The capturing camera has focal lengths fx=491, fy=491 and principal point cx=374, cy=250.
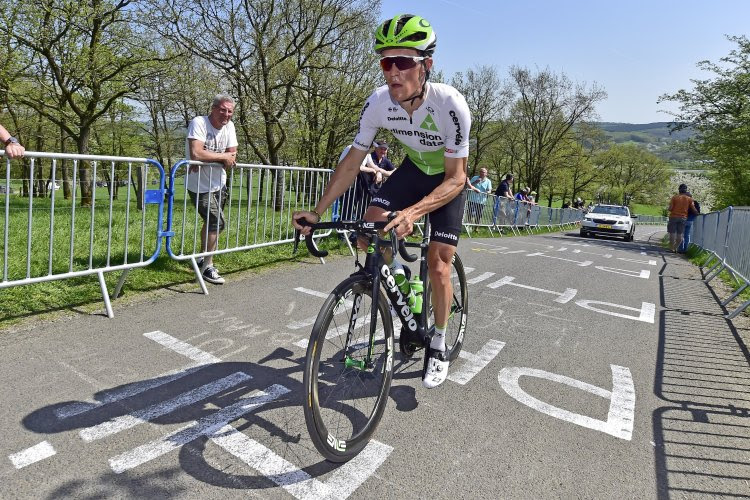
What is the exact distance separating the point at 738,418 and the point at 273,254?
5.97 metres

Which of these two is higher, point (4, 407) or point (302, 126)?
point (302, 126)

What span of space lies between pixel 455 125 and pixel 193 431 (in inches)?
90.3

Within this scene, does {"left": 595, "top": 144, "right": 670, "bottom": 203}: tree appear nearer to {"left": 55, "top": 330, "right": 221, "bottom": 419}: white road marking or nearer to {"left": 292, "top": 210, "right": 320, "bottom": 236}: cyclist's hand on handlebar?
{"left": 55, "top": 330, "right": 221, "bottom": 419}: white road marking

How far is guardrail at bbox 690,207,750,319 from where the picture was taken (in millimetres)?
7723

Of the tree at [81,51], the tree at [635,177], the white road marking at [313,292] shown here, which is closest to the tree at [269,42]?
the tree at [81,51]

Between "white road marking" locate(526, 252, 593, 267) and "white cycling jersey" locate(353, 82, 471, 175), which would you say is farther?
"white road marking" locate(526, 252, 593, 267)

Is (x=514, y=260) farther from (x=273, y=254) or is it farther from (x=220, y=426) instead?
(x=220, y=426)

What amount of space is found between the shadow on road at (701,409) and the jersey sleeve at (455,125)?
210cm

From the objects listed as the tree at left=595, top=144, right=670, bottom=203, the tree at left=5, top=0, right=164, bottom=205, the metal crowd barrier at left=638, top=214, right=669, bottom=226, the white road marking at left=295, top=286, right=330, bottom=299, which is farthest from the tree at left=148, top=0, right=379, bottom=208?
the metal crowd barrier at left=638, top=214, right=669, bottom=226

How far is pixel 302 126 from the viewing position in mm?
25016

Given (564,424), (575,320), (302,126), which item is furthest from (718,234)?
(302,126)

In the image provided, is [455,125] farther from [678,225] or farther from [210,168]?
[678,225]

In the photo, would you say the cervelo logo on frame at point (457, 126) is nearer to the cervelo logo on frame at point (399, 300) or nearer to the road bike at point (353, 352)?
the road bike at point (353, 352)

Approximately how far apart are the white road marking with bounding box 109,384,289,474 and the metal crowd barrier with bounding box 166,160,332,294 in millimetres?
2628
